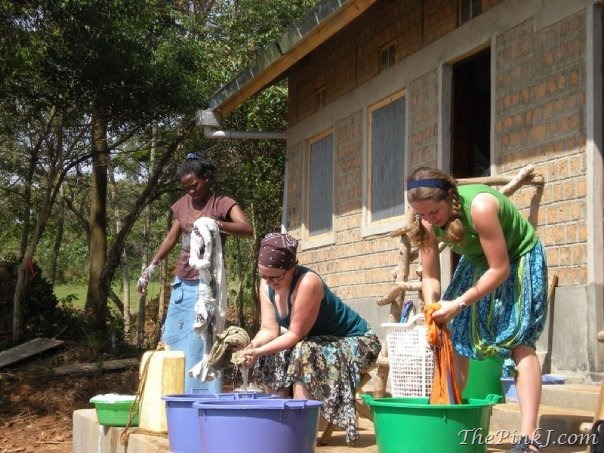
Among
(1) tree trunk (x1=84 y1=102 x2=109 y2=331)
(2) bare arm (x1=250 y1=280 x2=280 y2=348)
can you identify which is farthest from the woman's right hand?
(1) tree trunk (x1=84 y1=102 x2=109 y2=331)

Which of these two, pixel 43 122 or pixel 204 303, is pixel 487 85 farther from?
pixel 43 122

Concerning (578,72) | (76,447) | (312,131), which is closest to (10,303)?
(312,131)

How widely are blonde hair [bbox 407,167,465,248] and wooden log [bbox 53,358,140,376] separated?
7.41 metres

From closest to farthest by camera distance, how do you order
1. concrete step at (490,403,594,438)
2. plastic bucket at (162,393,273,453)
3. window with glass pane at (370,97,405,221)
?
plastic bucket at (162,393,273,453) → concrete step at (490,403,594,438) → window with glass pane at (370,97,405,221)

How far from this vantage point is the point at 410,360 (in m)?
5.36

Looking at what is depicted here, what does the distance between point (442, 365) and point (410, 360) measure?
1.28m

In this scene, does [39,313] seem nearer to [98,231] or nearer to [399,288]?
[98,231]

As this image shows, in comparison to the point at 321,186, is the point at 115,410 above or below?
below

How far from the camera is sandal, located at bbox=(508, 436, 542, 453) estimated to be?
12.6 ft

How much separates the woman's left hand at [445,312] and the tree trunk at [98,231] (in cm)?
929

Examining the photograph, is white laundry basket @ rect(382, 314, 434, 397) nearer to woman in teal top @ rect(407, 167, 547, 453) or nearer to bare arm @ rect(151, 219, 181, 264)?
woman in teal top @ rect(407, 167, 547, 453)

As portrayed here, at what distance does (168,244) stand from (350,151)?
4.55 meters

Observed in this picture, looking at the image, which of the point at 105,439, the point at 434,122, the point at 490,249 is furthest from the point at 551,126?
the point at 105,439

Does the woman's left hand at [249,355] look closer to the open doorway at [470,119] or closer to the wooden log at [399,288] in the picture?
the wooden log at [399,288]
